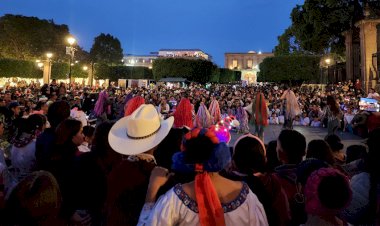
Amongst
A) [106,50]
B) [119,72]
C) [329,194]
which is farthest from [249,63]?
[329,194]

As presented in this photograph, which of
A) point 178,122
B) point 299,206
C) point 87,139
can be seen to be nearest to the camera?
point 299,206

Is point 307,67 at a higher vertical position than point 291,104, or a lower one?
higher

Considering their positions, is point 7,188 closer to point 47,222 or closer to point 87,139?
point 47,222

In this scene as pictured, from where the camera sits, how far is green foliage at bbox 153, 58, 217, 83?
5272 cm

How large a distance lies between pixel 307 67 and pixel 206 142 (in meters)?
50.4

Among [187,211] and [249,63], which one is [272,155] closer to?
[187,211]

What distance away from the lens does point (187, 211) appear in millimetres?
2168

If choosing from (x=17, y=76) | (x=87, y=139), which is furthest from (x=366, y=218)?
(x=17, y=76)

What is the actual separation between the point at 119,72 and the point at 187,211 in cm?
7027

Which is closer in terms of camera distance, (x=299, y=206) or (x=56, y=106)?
(x=299, y=206)

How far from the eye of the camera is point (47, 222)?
2240mm

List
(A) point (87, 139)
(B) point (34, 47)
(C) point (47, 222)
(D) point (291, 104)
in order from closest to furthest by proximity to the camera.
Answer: (C) point (47, 222)
(A) point (87, 139)
(D) point (291, 104)
(B) point (34, 47)

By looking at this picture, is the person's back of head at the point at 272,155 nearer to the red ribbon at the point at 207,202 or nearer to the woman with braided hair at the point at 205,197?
the woman with braided hair at the point at 205,197

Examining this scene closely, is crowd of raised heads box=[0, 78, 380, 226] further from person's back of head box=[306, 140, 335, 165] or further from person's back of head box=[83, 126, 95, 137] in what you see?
person's back of head box=[83, 126, 95, 137]
